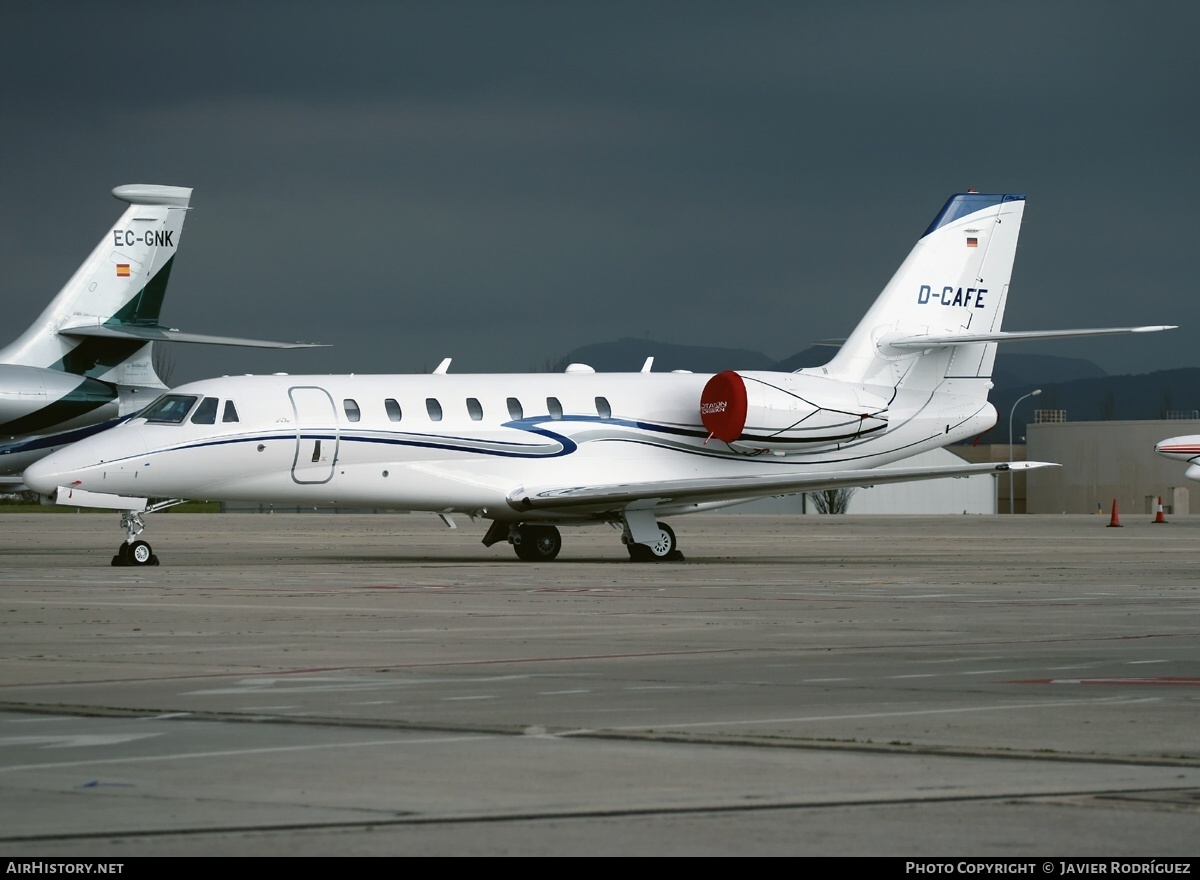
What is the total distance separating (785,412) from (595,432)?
374cm

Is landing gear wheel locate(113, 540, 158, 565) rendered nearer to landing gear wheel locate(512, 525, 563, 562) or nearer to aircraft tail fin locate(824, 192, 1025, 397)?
landing gear wheel locate(512, 525, 563, 562)

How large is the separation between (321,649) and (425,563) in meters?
16.8

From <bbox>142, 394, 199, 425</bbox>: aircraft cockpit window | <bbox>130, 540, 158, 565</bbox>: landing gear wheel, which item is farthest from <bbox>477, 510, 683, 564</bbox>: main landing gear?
<bbox>130, 540, 158, 565</bbox>: landing gear wheel

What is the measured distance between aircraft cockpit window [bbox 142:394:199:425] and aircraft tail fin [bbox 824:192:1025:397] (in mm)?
12931

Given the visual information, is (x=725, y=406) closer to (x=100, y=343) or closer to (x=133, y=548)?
(x=133, y=548)

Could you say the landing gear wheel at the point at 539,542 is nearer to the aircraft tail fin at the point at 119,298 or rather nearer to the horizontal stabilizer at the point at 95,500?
the horizontal stabilizer at the point at 95,500

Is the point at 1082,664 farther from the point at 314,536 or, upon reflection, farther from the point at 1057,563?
the point at 314,536

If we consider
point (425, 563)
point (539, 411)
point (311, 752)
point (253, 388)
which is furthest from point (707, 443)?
point (311, 752)

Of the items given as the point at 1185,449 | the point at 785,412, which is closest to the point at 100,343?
the point at 785,412

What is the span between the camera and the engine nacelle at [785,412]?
109 ft

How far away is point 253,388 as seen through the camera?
31469 millimetres

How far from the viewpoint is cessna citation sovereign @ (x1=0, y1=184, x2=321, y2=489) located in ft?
114

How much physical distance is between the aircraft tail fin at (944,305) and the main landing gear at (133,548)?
46.1 feet

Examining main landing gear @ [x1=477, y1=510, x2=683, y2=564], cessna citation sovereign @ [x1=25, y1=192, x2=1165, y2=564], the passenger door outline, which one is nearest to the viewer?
cessna citation sovereign @ [x1=25, y1=192, x2=1165, y2=564]
